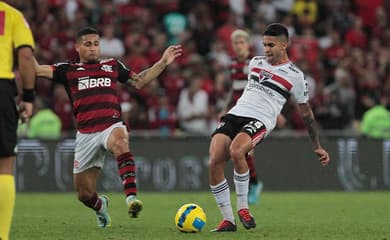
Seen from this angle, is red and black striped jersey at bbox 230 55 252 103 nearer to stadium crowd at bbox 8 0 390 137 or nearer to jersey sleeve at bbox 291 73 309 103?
jersey sleeve at bbox 291 73 309 103

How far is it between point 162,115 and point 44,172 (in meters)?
2.99

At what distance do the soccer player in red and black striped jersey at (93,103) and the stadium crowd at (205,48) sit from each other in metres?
9.09

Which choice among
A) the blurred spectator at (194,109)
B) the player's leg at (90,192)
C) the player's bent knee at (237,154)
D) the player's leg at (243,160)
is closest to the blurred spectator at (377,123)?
the blurred spectator at (194,109)

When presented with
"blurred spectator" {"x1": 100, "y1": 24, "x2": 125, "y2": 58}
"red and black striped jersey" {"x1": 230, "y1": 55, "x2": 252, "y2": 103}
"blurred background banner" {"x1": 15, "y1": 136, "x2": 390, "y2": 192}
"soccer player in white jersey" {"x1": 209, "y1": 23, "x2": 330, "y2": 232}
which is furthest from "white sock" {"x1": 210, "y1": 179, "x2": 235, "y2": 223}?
"blurred spectator" {"x1": 100, "y1": 24, "x2": 125, "y2": 58}

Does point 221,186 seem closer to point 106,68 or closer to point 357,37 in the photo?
point 106,68

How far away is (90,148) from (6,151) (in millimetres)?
3425

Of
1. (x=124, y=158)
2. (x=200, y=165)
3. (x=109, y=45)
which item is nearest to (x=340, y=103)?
(x=200, y=165)

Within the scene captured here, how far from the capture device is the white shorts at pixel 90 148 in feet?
38.9

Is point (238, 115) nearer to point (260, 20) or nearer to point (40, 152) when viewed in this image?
point (40, 152)

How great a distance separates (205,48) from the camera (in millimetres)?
24781

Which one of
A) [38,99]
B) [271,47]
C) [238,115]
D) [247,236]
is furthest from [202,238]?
[38,99]

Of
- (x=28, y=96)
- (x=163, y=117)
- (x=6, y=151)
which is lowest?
(x=163, y=117)

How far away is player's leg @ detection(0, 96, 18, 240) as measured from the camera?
330 inches

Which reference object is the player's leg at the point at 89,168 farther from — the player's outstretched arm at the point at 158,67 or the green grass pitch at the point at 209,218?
the player's outstretched arm at the point at 158,67
